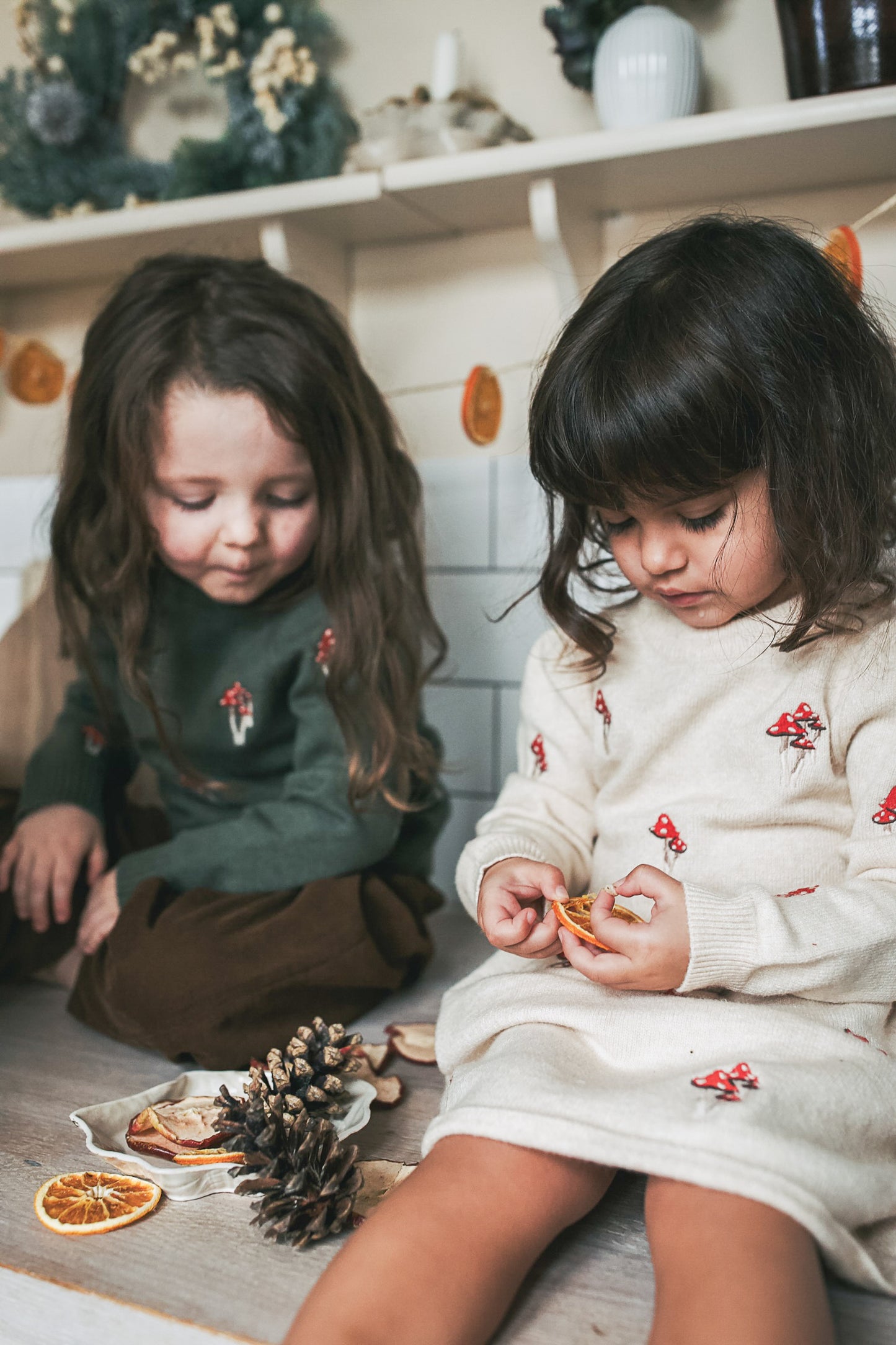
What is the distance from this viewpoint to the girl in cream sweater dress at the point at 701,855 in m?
0.59

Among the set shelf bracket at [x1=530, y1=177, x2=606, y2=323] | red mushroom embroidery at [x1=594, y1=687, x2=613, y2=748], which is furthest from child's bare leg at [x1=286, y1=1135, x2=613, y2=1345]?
shelf bracket at [x1=530, y1=177, x2=606, y2=323]

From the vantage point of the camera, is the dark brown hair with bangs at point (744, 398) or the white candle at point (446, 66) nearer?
the dark brown hair with bangs at point (744, 398)

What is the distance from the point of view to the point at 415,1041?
3.11 ft

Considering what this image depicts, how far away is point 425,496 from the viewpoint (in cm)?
135

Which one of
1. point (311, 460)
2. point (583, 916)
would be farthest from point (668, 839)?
point (311, 460)

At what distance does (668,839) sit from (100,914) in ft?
1.68

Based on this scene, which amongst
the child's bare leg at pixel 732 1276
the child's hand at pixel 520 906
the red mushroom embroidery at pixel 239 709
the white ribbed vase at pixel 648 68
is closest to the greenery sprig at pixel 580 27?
the white ribbed vase at pixel 648 68

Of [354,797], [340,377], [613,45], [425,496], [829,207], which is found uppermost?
[613,45]

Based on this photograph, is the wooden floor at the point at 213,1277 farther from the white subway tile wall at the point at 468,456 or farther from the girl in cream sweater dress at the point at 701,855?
the white subway tile wall at the point at 468,456

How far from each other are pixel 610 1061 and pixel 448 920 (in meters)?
0.60

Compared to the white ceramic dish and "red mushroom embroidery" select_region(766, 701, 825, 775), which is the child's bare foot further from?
"red mushroom embroidery" select_region(766, 701, 825, 775)

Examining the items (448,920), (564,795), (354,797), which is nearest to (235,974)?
(354,797)

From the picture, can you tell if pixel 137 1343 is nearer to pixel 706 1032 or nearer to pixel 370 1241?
pixel 370 1241

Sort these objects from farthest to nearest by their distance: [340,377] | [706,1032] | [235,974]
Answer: [340,377], [235,974], [706,1032]
